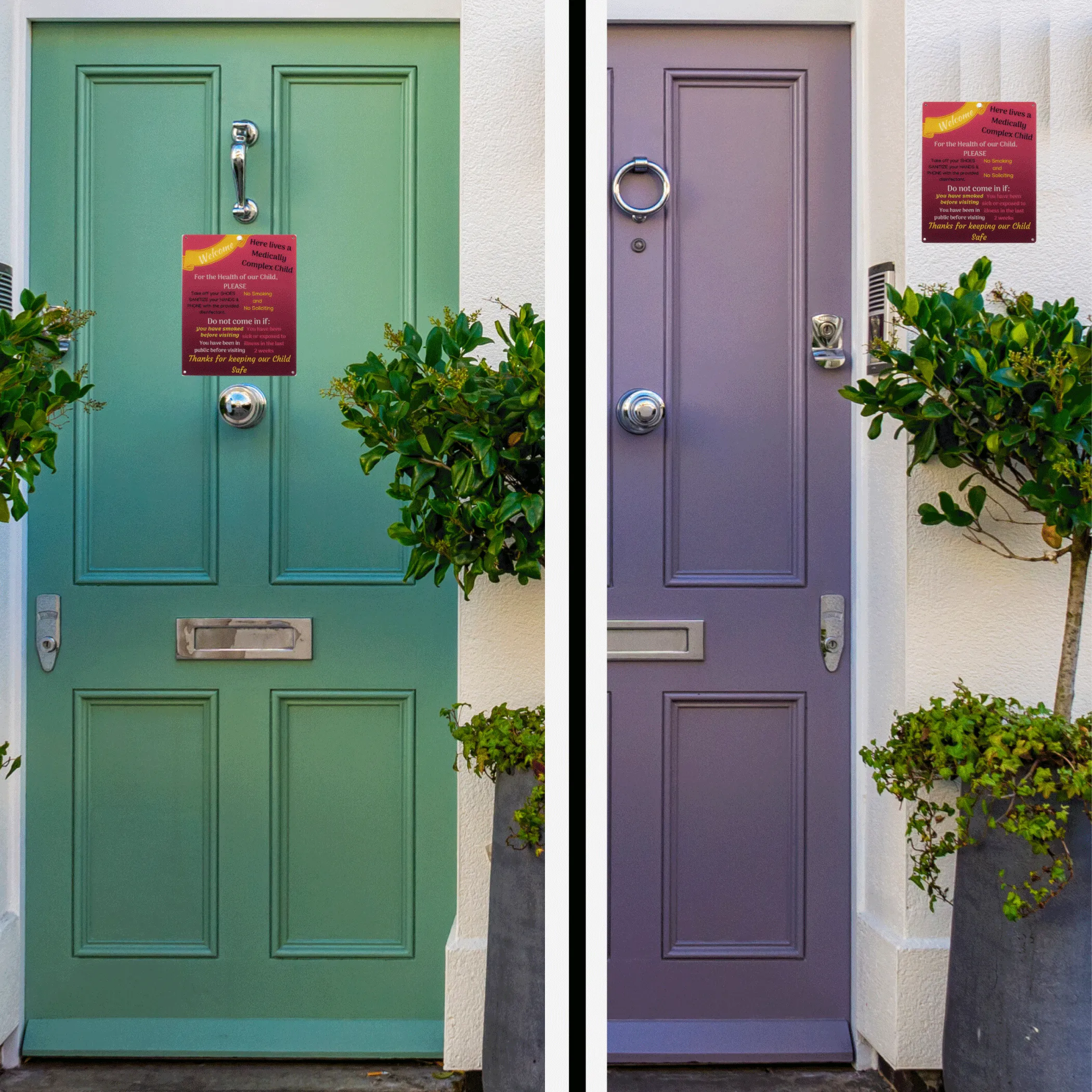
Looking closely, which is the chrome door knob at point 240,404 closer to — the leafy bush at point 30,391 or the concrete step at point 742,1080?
the leafy bush at point 30,391

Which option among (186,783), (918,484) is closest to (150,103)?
(186,783)

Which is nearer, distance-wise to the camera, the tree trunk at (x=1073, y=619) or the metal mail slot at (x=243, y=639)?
the tree trunk at (x=1073, y=619)

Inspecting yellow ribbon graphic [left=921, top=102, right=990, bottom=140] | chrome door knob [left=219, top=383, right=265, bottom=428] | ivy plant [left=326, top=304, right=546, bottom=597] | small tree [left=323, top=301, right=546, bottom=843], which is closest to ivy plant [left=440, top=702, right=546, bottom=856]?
small tree [left=323, top=301, right=546, bottom=843]

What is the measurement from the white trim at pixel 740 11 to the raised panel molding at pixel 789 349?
0.08ft

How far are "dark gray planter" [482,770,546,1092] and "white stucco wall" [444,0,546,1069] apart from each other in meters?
0.05

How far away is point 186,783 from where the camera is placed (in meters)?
0.88

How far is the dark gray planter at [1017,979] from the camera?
500mm

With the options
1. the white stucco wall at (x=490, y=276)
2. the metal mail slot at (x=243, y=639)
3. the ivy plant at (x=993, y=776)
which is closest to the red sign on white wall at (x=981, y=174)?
the ivy plant at (x=993, y=776)

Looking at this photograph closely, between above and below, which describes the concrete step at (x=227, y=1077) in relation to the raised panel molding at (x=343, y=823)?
below

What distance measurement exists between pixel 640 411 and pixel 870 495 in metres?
0.14

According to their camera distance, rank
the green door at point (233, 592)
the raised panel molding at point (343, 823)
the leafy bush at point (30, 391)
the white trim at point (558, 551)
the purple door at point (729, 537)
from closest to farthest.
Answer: the white trim at point (558, 551)
the purple door at point (729, 537)
the leafy bush at point (30, 391)
the green door at point (233, 592)
the raised panel molding at point (343, 823)

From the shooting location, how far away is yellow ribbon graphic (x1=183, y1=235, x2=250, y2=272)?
790 mm

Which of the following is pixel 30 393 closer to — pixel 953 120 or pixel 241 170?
pixel 241 170

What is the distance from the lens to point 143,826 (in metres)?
0.87
